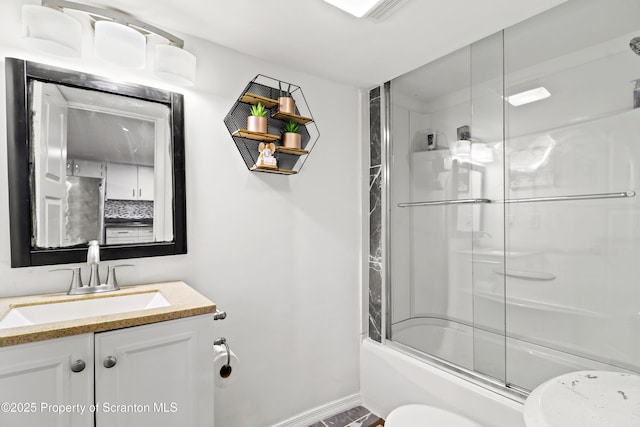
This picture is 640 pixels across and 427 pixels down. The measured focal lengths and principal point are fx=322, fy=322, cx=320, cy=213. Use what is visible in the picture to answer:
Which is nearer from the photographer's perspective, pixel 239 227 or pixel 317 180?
pixel 239 227

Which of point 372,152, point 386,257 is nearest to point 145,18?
point 372,152

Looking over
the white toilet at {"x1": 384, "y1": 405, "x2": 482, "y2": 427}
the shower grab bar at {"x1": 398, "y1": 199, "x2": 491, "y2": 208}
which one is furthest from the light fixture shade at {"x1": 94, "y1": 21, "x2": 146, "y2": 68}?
the white toilet at {"x1": 384, "y1": 405, "x2": 482, "y2": 427}

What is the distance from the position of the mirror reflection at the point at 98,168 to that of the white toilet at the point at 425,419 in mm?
1385

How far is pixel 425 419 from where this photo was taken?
154 cm

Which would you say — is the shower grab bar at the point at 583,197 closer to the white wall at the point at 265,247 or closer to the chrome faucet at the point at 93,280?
the white wall at the point at 265,247

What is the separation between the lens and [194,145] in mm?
1661

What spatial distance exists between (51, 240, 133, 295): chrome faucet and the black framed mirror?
0.06 m

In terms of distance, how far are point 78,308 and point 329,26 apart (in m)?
1.64

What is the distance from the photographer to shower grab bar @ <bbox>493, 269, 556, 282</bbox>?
1.91m

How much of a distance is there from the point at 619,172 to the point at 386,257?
1.31 meters

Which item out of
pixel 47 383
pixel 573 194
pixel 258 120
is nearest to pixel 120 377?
pixel 47 383

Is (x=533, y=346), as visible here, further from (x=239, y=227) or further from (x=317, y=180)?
(x=239, y=227)

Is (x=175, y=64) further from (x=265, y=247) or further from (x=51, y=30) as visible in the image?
(x=265, y=247)

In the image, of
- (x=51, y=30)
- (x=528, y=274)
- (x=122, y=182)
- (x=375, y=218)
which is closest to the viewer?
(x=51, y=30)
